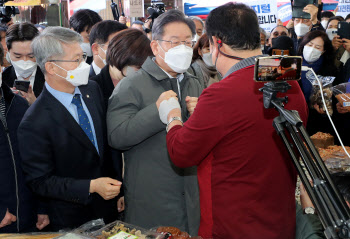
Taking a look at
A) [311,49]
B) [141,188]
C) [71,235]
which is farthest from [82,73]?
[311,49]

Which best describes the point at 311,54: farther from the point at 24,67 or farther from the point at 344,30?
the point at 24,67

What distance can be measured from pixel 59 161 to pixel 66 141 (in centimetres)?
11

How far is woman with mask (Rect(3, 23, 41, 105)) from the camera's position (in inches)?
118

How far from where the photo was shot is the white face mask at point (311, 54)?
4.45m

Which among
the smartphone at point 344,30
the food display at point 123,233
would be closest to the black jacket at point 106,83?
the food display at point 123,233

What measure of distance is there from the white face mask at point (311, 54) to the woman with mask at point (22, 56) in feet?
9.82

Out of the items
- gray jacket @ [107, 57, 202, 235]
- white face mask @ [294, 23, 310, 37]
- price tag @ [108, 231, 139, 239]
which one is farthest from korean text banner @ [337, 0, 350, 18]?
price tag @ [108, 231, 139, 239]

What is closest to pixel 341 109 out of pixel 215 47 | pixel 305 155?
pixel 215 47

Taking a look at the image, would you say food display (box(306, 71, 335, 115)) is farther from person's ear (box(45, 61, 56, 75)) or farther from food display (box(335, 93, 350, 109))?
person's ear (box(45, 61, 56, 75))

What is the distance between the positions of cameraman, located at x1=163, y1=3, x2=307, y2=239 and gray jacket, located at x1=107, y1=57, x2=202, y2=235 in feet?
1.31

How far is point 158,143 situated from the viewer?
2025mm

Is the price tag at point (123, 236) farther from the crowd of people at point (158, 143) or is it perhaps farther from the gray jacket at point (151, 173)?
the gray jacket at point (151, 173)

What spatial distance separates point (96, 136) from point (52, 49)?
1.62ft

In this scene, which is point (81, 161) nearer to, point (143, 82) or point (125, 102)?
point (125, 102)
